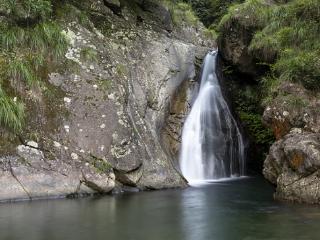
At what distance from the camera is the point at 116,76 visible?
1440cm

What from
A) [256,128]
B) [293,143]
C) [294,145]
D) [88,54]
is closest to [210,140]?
[256,128]

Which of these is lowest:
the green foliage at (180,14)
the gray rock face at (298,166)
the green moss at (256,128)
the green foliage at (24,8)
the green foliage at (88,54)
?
the gray rock face at (298,166)

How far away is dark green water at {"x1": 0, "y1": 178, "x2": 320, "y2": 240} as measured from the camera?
8.05 meters

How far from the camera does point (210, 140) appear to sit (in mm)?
16719

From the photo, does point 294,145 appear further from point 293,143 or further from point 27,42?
point 27,42

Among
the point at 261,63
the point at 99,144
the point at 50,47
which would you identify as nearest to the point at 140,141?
the point at 99,144

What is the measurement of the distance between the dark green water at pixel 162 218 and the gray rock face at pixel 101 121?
2.59ft

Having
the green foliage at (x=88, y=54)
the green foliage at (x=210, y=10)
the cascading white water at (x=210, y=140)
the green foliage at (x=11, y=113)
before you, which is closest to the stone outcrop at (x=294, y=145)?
the cascading white water at (x=210, y=140)

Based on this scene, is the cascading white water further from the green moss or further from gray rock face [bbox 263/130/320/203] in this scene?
gray rock face [bbox 263/130/320/203]

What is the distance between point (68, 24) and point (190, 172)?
6.49 m

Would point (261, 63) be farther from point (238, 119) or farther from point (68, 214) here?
point (68, 214)

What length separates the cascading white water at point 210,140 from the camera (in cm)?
1611

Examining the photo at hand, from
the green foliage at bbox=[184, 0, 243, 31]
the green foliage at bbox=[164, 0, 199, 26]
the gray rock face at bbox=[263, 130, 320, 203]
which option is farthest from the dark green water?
the green foliage at bbox=[184, 0, 243, 31]

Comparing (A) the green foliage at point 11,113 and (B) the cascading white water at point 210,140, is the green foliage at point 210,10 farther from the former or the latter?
(A) the green foliage at point 11,113
